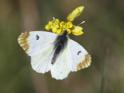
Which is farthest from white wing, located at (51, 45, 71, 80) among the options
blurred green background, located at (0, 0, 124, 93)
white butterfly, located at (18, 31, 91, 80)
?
blurred green background, located at (0, 0, 124, 93)

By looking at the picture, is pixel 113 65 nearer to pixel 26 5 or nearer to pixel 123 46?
pixel 123 46

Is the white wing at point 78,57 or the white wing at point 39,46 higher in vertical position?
the white wing at point 39,46

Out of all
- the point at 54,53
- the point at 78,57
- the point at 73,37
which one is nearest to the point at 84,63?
the point at 78,57

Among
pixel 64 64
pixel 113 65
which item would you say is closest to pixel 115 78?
pixel 113 65

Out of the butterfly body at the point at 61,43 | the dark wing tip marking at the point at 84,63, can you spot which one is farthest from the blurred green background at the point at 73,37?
the dark wing tip marking at the point at 84,63

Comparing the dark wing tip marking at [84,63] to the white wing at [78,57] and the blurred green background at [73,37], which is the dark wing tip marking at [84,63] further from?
the blurred green background at [73,37]

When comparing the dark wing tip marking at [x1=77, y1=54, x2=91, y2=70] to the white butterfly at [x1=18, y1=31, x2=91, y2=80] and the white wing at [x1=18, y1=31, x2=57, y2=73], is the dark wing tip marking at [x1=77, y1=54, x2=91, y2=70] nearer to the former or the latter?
the white butterfly at [x1=18, y1=31, x2=91, y2=80]

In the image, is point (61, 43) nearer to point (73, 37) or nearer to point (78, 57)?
point (78, 57)
